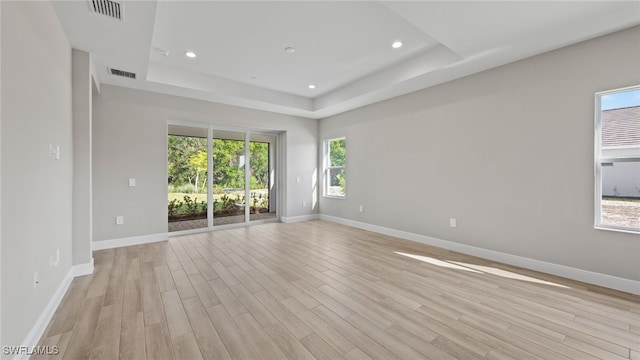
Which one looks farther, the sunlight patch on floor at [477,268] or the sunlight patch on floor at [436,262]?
the sunlight patch on floor at [436,262]

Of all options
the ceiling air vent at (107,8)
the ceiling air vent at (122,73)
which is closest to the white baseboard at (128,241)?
the ceiling air vent at (122,73)

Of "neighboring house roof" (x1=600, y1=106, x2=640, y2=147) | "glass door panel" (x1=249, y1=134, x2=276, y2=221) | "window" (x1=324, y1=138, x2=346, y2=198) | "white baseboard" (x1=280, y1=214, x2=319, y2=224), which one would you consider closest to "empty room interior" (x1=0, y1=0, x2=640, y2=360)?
"neighboring house roof" (x1=600, y1=106, x2=640, y2=147)

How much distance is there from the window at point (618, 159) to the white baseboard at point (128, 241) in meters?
6.24

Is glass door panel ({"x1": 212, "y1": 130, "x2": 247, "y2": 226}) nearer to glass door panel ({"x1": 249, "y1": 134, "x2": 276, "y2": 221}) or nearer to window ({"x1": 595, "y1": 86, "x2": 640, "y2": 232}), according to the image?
glass door panel ({"x1": 249, "y1": 134, "x2": 276, "y2": 221})

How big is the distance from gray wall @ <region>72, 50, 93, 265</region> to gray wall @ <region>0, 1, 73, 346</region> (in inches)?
18.5

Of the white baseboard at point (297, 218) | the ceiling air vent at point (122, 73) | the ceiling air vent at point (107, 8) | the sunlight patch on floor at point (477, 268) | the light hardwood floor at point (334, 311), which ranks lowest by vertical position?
the light hardwood floor at point (334, 311)

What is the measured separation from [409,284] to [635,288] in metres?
2.19

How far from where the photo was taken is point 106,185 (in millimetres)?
4184

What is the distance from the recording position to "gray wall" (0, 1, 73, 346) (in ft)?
5.06

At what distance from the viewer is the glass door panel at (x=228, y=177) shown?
18.1 ft

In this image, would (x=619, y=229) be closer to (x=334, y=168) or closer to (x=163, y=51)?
(x=334, y=168)

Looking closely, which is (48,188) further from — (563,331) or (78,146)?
(563,331)

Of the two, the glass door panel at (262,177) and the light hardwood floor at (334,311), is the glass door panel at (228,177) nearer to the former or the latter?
the glass door panel at (262,177)

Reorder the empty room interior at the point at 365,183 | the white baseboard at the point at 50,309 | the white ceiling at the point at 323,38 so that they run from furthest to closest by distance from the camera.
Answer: the white ceiling at the point at 323,38, the empty room interior at the point at 365,183, the white baseboard at the point at 50,309
